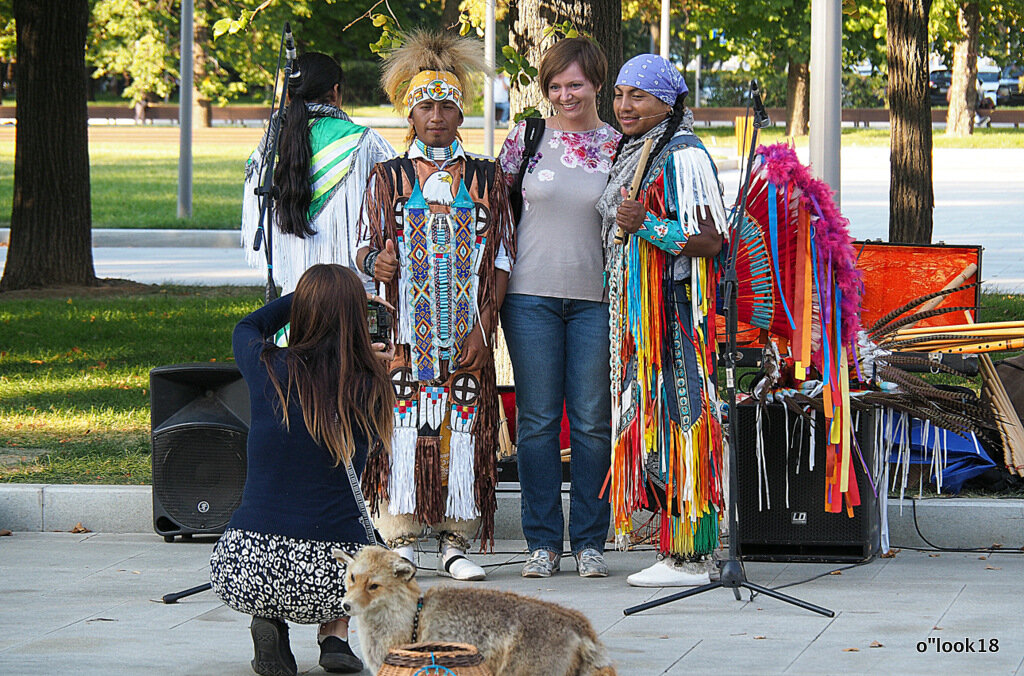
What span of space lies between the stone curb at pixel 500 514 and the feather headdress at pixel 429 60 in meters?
1.94

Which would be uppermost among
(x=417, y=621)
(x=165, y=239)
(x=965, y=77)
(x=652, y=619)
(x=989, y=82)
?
(x=989, y=82)

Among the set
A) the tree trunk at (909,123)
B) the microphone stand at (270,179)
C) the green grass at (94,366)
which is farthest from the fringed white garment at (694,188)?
the tree trunk at (909,123)

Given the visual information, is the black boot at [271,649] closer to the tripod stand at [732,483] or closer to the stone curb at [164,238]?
the tripod stand at [732,483]

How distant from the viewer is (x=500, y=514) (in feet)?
21.3

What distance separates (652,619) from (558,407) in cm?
101

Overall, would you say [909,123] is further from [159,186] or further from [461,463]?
[159,186]

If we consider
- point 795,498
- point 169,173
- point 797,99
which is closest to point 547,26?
point 795,498

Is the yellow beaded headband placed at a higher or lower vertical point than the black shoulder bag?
higher

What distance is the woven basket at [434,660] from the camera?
3627mm

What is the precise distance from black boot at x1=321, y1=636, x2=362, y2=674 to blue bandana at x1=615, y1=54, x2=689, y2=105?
2.34 metres

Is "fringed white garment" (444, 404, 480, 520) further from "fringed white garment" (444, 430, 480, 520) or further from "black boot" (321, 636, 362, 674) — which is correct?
"black boot" (321, 636, 362, 674)

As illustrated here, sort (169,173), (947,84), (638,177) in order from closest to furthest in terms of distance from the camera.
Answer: (638,177)
(169,173)
(947,84)

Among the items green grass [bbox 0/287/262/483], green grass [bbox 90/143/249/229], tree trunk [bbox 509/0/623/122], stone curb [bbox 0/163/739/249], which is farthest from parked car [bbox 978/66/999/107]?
tree trunk [bbox 509/0/623/122]

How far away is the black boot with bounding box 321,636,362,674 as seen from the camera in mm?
Answer: 4398
